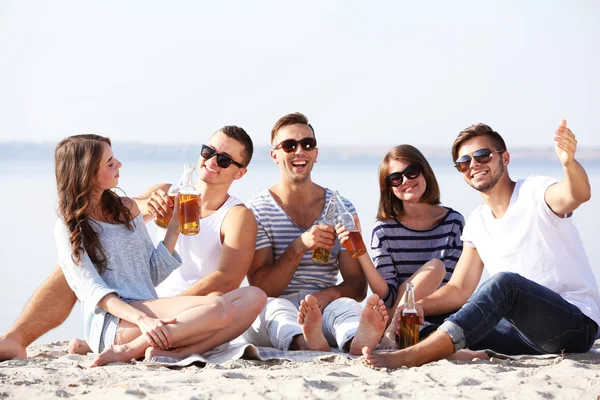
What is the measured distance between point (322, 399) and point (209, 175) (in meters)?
2.63

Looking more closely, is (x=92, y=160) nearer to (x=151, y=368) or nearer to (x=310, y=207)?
(x=151, y=368)

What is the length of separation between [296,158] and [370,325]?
5.42 ft

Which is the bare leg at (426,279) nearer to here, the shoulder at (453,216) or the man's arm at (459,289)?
the man's arm at (459,289)

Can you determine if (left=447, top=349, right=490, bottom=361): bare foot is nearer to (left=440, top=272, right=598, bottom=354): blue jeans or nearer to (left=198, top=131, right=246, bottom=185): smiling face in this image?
(left=440, top=272, right=598, bottom=354): blue jeans

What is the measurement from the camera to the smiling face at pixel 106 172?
525 centimetres

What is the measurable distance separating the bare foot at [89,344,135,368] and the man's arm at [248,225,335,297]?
51.2 inches

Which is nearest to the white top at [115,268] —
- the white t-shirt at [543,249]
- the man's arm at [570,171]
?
the white t-shirt at [543,249]

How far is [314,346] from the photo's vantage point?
17.6 feet

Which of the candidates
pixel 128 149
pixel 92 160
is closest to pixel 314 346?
pixel 92 160

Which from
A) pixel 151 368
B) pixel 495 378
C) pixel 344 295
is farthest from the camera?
pixel 344 295

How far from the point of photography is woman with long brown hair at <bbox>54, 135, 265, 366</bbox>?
16.6 ft

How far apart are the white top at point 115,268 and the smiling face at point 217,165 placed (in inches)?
34.5

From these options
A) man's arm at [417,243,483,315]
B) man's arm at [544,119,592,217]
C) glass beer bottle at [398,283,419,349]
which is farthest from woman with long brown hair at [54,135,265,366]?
man's arm at [544,119,592,217]

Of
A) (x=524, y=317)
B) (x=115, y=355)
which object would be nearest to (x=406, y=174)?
(x=524, y=317)
